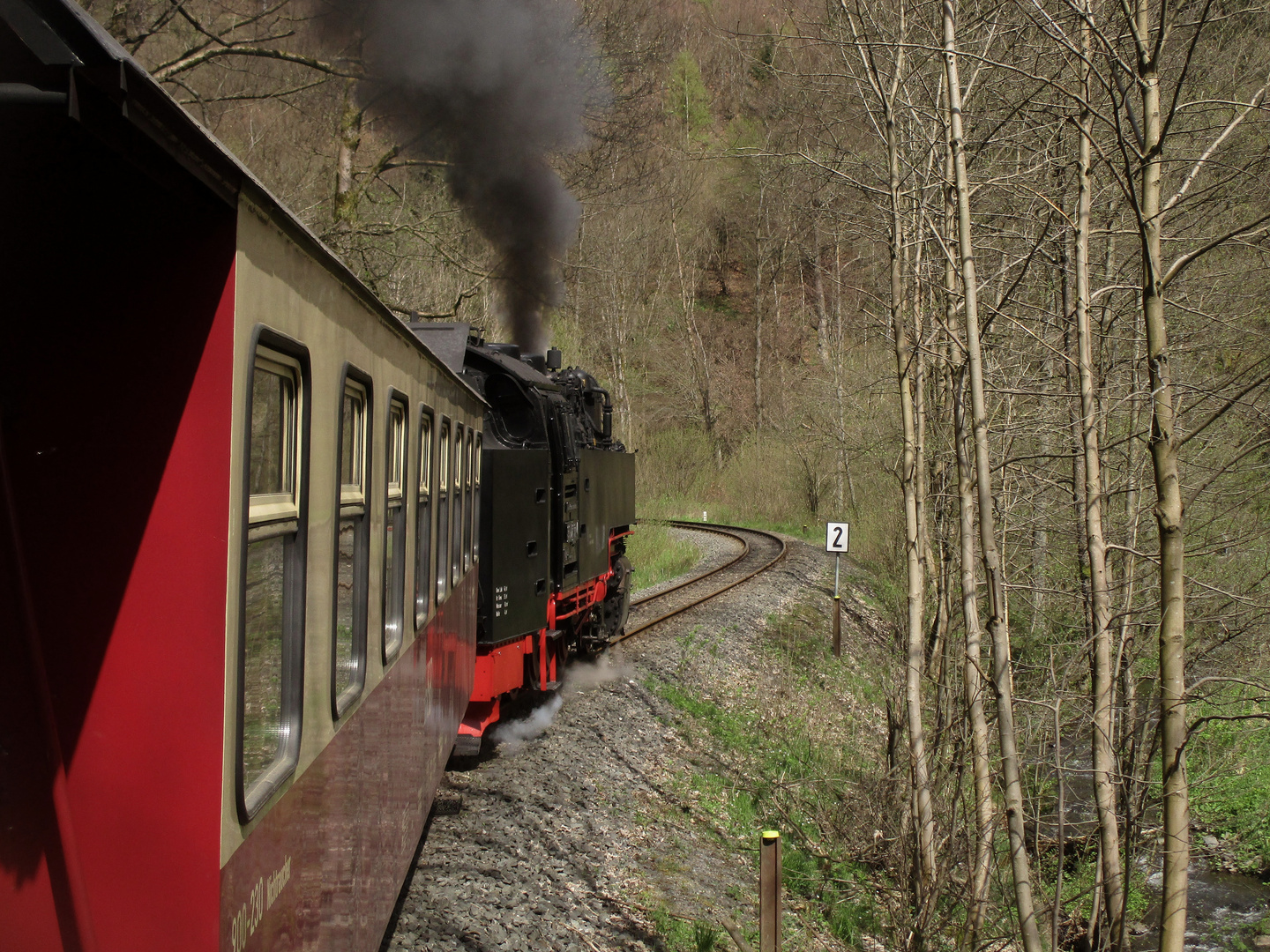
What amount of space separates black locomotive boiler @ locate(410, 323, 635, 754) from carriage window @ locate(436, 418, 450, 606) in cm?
181

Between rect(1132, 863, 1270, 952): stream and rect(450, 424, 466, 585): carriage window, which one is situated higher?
rect(450, 424, 466, 585): carriage window

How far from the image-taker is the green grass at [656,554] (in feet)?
63.0

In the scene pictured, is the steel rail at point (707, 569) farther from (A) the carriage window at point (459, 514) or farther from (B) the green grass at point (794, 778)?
(A) the carriage window at point (459, 514)

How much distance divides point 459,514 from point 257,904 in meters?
3.72

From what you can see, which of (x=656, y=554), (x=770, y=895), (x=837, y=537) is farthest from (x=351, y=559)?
(x=656, y=554)

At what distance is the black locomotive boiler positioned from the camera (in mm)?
7172

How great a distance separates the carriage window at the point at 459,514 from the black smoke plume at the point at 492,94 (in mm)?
5732

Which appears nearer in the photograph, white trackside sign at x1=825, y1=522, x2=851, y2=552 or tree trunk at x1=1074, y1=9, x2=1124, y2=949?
tree trunk at x1=1074, y1=9, x2=1124, y2=949

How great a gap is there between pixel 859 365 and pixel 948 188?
1600 cm

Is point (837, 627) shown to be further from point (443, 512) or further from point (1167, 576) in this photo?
point (1167, 576)

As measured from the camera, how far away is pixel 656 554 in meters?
20.4

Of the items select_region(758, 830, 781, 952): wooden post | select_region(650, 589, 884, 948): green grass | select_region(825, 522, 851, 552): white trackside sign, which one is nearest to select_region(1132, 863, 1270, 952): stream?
select_region(650, 589, 884, 948): green grass

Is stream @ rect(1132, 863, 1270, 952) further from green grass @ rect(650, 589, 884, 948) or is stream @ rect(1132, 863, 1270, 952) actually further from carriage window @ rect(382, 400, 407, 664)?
carriage window @ rect(382, 400, 407, 664)

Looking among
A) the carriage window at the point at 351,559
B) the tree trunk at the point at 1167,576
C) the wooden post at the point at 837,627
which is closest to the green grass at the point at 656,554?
the wooden post at the point at 837,627
